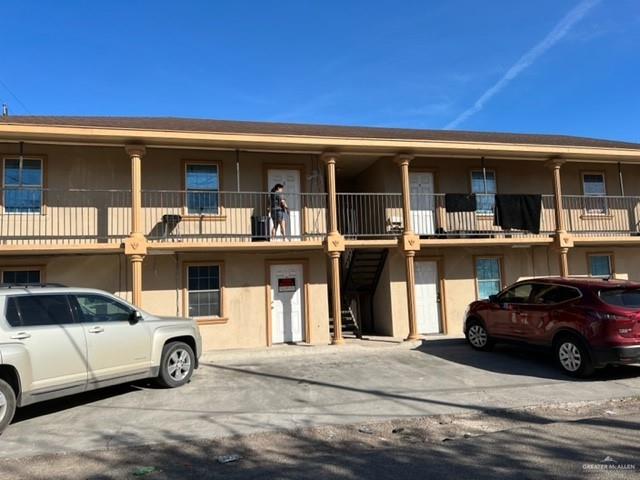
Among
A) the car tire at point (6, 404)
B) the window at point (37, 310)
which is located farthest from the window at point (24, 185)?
the car tire at point (6, 404)

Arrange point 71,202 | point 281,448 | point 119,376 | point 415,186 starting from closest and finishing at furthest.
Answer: point 281,448
point 119,376
point 71,202
point 415,186

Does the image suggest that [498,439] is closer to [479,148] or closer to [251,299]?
[251,299]

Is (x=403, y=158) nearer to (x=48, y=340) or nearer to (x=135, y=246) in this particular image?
(x=135, y=246)

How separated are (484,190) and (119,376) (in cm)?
1134

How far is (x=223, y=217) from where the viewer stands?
1285 centimetres

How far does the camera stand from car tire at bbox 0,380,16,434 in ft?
18.8

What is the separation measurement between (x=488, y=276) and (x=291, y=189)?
625cm

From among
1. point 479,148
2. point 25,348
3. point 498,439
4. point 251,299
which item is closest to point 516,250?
point 479,148

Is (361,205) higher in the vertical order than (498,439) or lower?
higher

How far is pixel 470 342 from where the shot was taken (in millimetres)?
11227

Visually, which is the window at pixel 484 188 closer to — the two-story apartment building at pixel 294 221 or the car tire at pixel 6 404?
the two-story apartment building at pixel 294 221

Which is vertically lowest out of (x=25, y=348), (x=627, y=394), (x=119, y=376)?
(x=627, y=394)

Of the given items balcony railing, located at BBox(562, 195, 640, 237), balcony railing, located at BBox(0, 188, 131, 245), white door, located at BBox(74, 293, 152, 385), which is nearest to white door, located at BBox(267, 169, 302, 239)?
balcony railing, located at BBox(0, 188, 131, 245)

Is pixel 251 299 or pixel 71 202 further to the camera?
pixel 251 299
